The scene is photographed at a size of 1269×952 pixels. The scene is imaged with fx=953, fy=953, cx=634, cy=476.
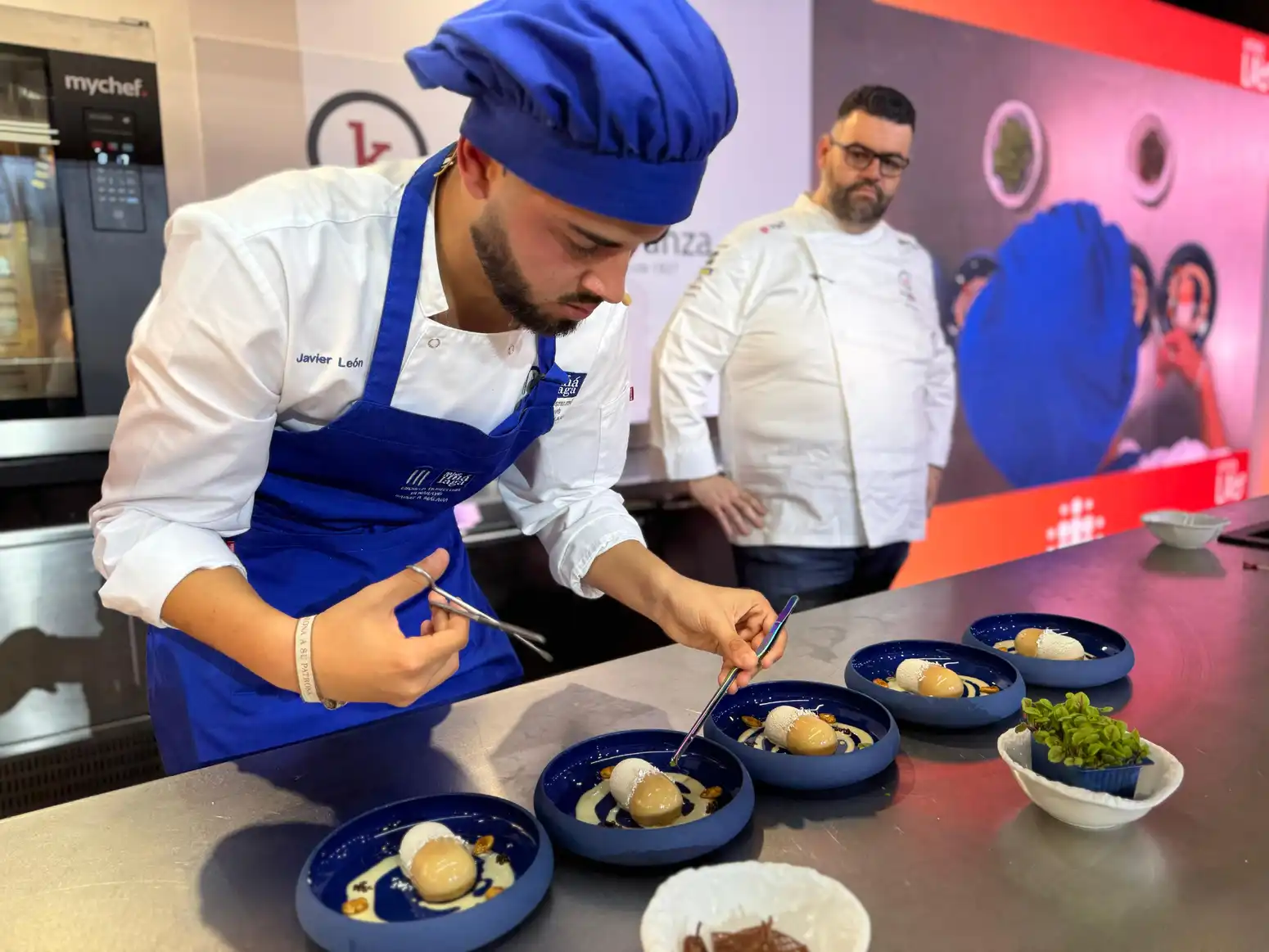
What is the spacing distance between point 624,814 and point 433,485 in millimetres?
542

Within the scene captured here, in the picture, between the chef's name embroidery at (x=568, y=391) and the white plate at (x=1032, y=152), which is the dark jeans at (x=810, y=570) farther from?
the white plate at (x=1032, y=152)

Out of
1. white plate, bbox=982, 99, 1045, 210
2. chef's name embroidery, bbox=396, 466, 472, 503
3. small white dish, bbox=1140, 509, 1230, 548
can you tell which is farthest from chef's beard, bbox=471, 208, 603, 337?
white plate, bbox=982, 99, 1045, 210

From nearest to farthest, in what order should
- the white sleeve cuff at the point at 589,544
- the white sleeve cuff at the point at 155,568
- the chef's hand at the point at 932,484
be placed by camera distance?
the white sleeve cuff at the point at 155,568 < the white sleeve cuff at the point at 589,544 < the chef's hand at the point at 932,484

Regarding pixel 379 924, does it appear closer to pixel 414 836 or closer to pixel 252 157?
pixel 414 836

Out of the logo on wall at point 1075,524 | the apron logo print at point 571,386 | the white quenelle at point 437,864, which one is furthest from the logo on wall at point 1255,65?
the white quenelle at point 437,864

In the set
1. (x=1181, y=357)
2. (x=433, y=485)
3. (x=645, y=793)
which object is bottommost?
(x=645, y=793)

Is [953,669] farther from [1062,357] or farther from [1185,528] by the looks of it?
[1062,357]

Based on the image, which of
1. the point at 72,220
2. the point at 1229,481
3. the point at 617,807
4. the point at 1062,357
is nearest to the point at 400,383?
the point at 617,807

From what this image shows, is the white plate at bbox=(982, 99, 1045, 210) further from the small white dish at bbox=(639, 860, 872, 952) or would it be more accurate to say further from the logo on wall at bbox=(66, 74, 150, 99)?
the small white dish at bbox=(639, 860, 872, 952)

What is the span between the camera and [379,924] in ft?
2.43

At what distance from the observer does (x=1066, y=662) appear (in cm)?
128

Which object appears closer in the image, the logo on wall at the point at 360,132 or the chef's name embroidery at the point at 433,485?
the chef's name embroidery at the point at 433,485

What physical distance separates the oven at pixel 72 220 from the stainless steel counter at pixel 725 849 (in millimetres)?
1378

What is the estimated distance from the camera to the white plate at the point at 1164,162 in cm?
A: 473
